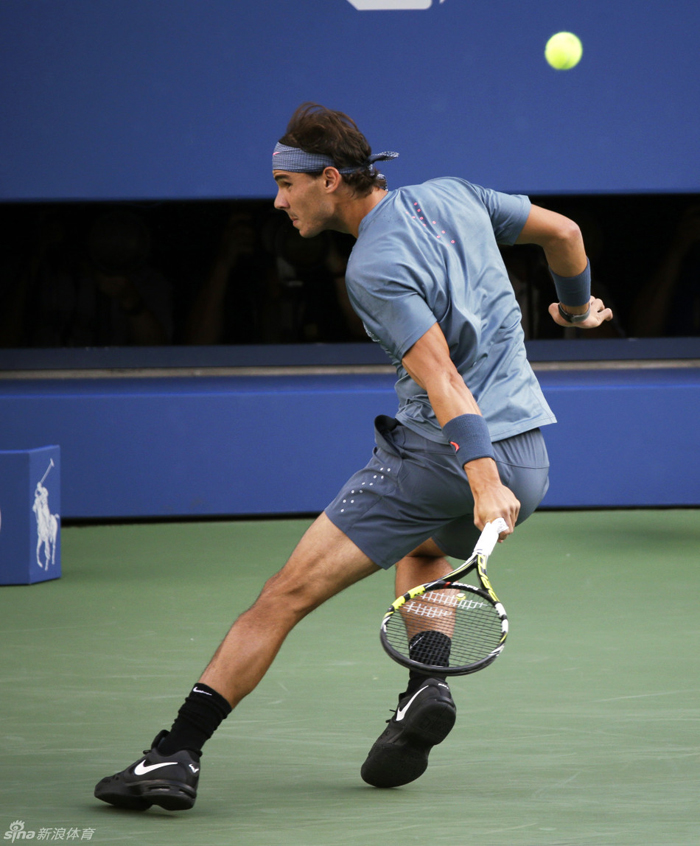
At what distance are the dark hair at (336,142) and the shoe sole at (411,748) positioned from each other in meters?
1.12

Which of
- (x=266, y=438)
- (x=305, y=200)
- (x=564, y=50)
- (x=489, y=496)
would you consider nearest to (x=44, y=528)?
(x=266, y=438)

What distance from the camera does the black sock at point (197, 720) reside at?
9.24 ft

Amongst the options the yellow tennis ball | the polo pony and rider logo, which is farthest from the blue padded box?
the yellow tennis ball

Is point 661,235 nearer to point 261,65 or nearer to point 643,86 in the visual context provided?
point 643,86

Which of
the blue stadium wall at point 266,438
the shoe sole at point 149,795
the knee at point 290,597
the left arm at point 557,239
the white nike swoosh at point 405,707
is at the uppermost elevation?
the left arm at point 557,239

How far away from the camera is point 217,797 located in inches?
117

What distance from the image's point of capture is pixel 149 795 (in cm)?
279

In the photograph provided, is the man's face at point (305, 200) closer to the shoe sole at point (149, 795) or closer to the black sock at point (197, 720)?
the black sock at point (197, 720)

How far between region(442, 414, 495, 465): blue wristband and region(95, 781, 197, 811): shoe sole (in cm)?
89

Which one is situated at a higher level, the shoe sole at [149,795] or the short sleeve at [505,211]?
the short sleeve at [505,211]

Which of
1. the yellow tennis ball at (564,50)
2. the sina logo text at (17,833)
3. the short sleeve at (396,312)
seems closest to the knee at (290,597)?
the short sleeve at (396,312)

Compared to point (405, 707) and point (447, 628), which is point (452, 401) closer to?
point (447, 628)

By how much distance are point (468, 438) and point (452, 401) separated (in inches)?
3.1

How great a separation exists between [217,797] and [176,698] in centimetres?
95
